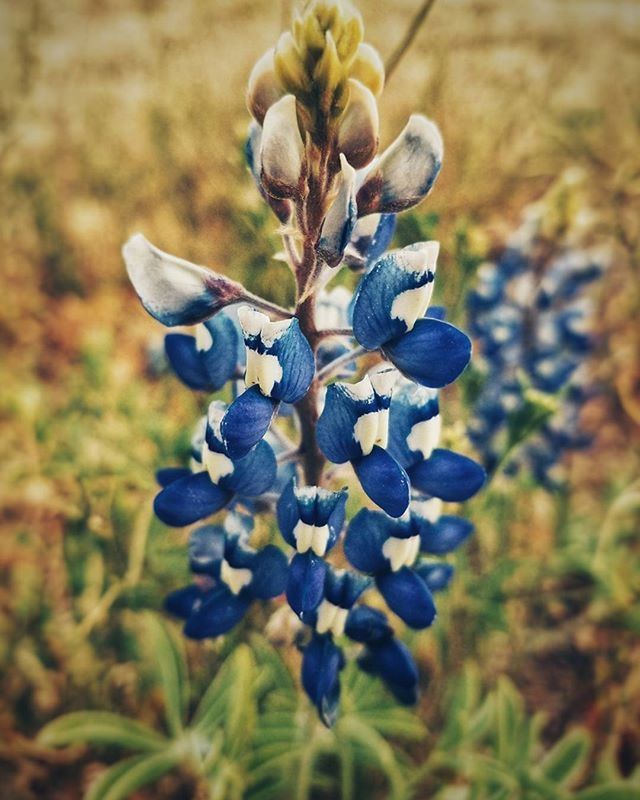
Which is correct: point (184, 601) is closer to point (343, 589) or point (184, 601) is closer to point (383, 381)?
point (343, 589)

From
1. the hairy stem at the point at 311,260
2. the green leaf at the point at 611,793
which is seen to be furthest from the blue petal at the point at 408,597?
the green leaf at the point at 611,793

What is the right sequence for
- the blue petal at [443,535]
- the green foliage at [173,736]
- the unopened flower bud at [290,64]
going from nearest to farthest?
1. the unopened flower bud at [290,64]
2. the blue petal at [443,535]
3. the green foliage at [173,736]

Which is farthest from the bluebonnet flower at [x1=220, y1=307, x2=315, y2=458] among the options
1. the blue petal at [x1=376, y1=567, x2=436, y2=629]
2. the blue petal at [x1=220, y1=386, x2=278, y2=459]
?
the blue petal at [x1=376, y1=567, x2=436, y2=629]

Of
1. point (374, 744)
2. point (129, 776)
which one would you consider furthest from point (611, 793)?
point (129, 776)

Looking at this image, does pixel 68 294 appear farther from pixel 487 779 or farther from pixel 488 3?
pixel 488 3

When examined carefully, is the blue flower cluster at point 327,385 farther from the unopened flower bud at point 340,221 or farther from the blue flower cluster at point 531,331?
the blue flower cluster at point 531,331

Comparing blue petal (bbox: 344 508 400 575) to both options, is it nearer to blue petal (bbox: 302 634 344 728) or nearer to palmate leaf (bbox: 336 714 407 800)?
blue petal (bbox: 302 634 344 728)

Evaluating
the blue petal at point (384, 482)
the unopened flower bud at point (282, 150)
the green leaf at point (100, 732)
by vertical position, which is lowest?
the green leaf at point (100, 732)

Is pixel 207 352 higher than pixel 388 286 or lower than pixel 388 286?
lower
